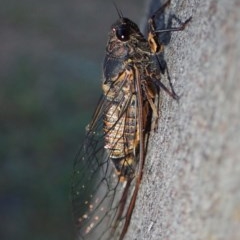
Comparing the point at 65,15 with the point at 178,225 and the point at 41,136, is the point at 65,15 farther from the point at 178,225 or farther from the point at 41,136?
the point at 178,225

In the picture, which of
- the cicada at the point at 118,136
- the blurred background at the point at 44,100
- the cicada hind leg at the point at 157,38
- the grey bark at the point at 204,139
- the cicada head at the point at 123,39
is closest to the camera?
the grey bark at the point at 204,139

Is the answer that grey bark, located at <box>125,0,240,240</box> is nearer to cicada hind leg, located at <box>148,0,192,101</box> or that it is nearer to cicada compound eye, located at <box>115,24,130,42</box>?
cicada hind leg, located at <box>148,0,192,101</box>

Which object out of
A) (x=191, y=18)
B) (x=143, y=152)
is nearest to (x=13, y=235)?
(x=143, y=152)

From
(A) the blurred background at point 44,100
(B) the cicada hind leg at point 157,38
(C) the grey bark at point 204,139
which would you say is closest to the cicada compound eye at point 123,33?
(B) the cicada hind leg at point 157,38

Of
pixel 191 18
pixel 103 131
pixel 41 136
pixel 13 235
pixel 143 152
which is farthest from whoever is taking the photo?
pixel 41 136

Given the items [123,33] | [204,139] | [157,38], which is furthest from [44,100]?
[204,139]

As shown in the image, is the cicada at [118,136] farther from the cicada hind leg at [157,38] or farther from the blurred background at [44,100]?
the blurred background at [44,100]

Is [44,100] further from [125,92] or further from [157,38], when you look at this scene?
[157,38]
